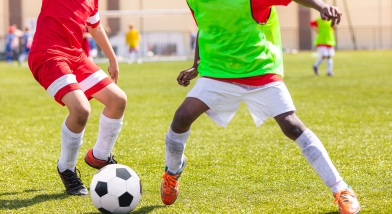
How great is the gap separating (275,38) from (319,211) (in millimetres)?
1240

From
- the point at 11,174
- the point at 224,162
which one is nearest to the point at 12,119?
the point at 11,174

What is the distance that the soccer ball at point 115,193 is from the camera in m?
4.12

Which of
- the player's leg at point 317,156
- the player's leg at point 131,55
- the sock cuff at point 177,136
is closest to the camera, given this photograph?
the player's leg at point 317,156

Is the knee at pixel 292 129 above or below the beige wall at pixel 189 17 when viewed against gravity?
above

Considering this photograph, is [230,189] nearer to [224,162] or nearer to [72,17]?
[224,162]

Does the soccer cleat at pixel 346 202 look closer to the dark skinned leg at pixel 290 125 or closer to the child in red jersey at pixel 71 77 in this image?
the dark skinned leg at pixel 290 125

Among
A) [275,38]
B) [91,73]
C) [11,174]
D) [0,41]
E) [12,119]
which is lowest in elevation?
[0,41]

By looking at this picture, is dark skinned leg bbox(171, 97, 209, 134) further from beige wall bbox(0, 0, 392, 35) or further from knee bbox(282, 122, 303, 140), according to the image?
beige wall bbox(0, 0, 392, 35)

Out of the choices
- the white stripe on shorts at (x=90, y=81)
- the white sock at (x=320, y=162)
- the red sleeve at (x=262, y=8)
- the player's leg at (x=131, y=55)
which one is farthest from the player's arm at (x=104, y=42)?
the player's leg at (x=131, y=55)

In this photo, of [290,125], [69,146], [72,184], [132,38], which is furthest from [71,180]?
[132,38]

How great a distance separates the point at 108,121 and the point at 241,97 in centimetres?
133

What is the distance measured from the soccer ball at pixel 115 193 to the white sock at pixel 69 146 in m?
0.55

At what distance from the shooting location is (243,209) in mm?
4223

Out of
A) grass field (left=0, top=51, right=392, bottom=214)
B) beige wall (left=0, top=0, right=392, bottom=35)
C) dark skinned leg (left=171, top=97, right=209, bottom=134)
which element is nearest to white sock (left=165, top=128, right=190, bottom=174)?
dark skinned leg (left=171, top=97, right=209, bottom=134)
